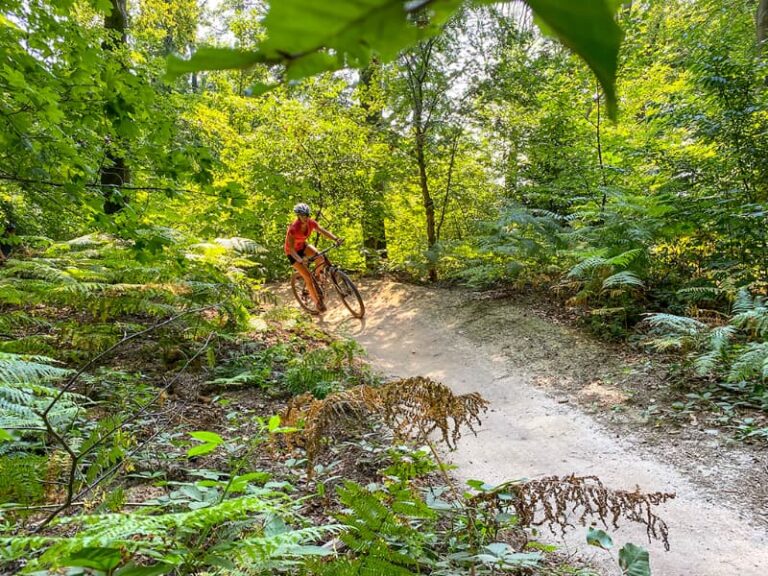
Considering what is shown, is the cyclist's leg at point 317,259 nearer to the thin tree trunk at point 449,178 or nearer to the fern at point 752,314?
the thin tree trunk at point 449,178

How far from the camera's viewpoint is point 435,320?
802 centimetres

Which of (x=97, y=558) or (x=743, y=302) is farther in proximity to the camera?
(x=743, y=302)

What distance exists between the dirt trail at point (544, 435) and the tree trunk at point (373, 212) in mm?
3102

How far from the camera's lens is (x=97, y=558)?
106 cm

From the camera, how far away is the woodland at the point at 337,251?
1.20 meters

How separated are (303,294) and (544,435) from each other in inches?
248

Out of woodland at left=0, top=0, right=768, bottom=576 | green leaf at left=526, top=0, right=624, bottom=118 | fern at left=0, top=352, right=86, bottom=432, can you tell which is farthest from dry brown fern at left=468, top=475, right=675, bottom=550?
green leaf at left=526, top=0, right=624, bottom=118

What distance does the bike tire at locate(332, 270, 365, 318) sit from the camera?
8102 mm

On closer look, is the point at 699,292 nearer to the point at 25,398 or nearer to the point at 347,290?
the point at 347,290

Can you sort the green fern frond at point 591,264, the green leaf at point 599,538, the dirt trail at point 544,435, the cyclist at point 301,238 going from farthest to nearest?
the cyclist at point 301,238, the green fern frond at point 591,264, the dirt trail at point 544,435, the green leaf at point 599,538

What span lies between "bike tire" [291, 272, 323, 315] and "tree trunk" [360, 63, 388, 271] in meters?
2.13

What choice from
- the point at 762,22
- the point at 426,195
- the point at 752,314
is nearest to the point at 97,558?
the point at 752,314

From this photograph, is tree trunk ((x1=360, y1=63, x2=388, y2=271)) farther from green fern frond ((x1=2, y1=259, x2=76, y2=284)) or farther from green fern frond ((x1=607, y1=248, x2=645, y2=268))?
green fern frond ((x1=2, y1=259, x2=76, y2=284))

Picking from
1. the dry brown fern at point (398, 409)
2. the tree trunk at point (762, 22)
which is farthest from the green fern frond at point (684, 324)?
the dry brown fern at point (398, 409)
